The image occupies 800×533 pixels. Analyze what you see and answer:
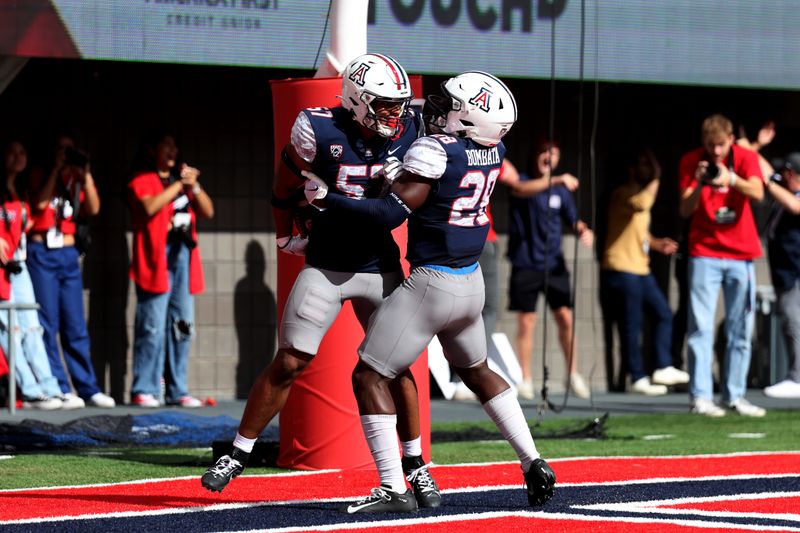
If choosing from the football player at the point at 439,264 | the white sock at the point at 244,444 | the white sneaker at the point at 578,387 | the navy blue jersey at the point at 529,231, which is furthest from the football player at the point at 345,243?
the white sneaker at the point at 578,387

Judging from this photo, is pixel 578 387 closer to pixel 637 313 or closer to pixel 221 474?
pixel 637 313

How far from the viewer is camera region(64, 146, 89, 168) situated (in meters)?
12.4

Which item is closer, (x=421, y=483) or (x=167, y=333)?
(x=421, y=483)

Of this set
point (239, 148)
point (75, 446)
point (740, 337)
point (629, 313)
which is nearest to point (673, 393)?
point (629, 313)

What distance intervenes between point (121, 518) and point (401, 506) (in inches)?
45.2

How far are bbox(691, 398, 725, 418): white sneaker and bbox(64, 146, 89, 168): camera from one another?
4951 millimetres

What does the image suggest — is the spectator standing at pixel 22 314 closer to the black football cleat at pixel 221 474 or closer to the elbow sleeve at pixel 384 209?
the black football cleat at pixel 221 474

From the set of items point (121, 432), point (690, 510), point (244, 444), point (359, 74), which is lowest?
point (121, 432)

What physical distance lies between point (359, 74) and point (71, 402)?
598cm

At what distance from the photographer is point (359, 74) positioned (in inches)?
283

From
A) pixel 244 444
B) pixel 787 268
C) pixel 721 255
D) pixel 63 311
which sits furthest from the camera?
pixel 787 268

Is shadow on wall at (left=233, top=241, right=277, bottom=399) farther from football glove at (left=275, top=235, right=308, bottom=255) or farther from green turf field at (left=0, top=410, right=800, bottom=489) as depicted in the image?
football glove at (left=275, top=235, right=308, bottom=255)

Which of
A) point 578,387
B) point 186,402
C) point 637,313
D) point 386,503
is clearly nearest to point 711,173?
point 578,387

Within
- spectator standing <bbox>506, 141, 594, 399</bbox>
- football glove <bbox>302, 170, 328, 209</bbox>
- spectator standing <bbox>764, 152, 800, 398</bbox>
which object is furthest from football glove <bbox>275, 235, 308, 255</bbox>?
spectator standing <bbox>764, 152, 800, 398</bbox>
